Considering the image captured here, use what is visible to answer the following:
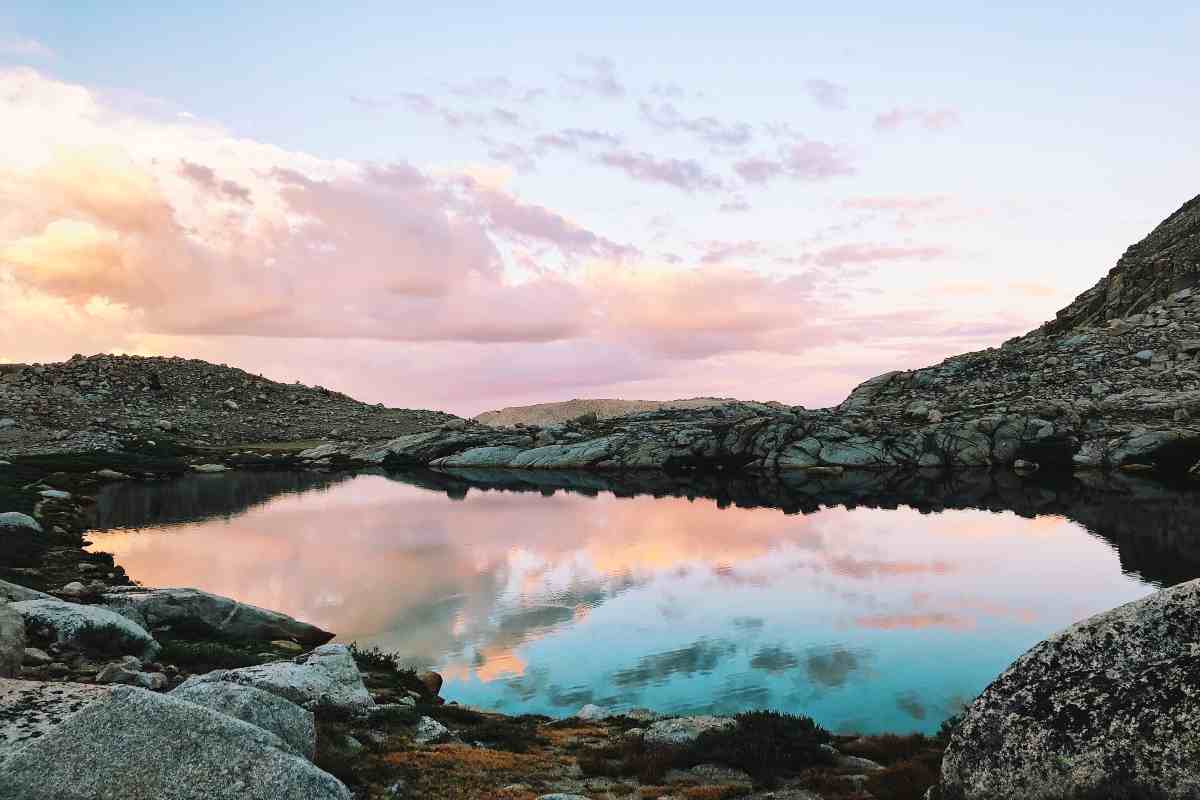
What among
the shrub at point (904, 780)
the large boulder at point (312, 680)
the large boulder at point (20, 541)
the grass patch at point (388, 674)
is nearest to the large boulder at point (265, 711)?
the large boulder at point (312, 680)

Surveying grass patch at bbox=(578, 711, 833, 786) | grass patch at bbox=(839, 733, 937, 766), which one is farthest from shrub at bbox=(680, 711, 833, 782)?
grass patch at bbox=(839, 733, 937, 766)

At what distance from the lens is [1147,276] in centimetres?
11825

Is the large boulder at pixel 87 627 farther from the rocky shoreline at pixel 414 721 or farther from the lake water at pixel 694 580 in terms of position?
the lake water at pixel 694 580

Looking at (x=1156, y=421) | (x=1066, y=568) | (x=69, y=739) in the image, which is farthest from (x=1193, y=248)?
(x=69, y=739)

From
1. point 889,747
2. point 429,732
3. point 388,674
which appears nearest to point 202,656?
point 388,674

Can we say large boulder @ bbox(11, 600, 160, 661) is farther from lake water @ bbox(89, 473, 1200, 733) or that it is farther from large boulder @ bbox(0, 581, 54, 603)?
lake water @ bbox(89, 473, 1200, 733)

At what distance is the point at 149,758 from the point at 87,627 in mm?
13060

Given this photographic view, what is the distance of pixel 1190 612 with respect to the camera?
10422 mm

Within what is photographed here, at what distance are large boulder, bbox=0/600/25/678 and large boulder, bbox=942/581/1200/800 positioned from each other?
16010mm

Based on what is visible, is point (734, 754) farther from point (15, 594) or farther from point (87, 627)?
point (15, 594)

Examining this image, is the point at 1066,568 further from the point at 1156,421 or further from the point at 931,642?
the point at 1156,421

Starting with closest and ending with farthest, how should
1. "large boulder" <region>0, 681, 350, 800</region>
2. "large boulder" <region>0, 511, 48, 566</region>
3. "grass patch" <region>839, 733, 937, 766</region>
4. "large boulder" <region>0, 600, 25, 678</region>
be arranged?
"large boulder" <region>0, 681, 350, 800</region> → "large boulder" <region>0, 600, 25, 678</region> → "grass patch" <region>839, 733, 937, 766</region> → "large boulder" <region>0, 511, 48, 566</region>

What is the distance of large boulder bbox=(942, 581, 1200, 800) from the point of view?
997 centimetres

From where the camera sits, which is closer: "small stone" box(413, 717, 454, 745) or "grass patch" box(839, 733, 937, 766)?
"grass patch" box(839, 733, 937, 766)
